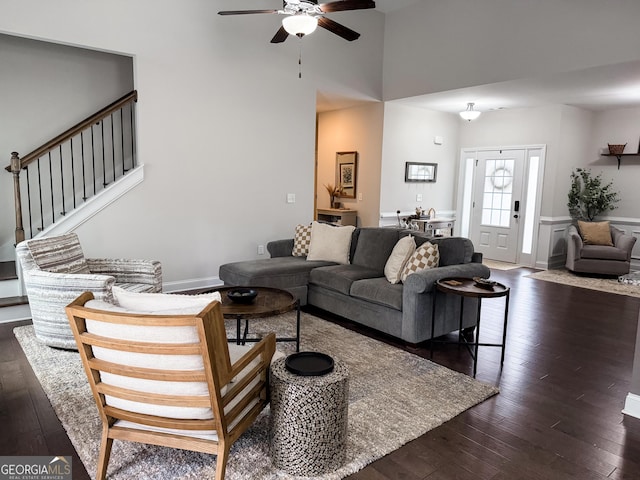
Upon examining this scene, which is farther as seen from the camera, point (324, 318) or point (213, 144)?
point (213, 144)

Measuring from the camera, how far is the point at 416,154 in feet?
25.6

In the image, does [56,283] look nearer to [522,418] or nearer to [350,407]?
[350,407]

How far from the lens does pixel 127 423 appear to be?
1963mm

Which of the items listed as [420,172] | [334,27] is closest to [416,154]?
[420,172]

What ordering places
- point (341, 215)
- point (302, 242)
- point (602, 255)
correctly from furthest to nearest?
point (341, 215) < point (602, 255) < point (302, 242)

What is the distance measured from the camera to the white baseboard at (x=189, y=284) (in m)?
5.21

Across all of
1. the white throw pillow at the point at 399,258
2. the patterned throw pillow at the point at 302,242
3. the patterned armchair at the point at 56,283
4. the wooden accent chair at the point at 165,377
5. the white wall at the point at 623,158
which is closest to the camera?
the wooden accent chair at the point at 165,377

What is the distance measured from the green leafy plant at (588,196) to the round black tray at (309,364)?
280 inches

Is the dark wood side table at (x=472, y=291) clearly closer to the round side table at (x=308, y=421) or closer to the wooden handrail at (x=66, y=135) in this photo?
the round side table at (x=308, y=421)

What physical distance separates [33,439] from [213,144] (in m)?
3.82

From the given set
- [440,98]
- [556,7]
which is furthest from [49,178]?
Answer: [556,7]

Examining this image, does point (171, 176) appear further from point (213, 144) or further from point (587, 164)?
point (587, 164)

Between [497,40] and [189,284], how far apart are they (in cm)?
500

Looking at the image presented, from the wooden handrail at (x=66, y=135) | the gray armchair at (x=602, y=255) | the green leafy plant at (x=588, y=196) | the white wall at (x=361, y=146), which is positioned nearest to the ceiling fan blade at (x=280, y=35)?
the wooden handrail at (x=66, y=135)
